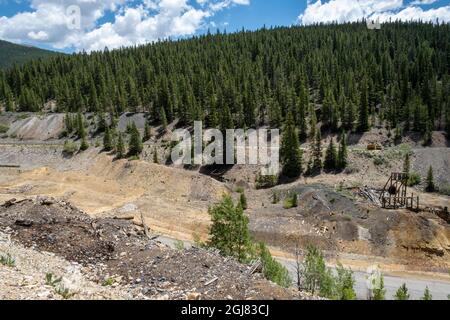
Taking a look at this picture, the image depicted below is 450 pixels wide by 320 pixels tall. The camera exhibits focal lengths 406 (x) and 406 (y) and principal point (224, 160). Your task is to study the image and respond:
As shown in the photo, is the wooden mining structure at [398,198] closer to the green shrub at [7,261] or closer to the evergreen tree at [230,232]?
the evergreen tree at [230,232]

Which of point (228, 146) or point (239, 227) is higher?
point (228, 146)

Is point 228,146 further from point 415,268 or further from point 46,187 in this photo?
point 415,268

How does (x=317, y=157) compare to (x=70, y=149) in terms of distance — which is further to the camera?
(x=70, y=149)

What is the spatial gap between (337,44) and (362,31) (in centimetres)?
3263

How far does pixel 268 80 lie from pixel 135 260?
98.0m

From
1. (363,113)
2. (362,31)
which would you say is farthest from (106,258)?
(362,31)

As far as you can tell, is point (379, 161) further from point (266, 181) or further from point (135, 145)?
point (135, 145)

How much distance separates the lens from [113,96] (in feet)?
354

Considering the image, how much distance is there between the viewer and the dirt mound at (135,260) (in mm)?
13586

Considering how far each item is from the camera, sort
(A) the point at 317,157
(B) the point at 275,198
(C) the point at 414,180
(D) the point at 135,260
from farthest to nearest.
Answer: (A) the point at 317,157, (C) the point at 414,180, (B) the point at 275,198, (D) the point at 135,260

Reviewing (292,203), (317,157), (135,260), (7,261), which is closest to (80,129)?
(317,157)

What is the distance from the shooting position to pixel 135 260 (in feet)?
54.7

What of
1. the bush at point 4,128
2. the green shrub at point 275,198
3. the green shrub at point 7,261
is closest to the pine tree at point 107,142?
the green shrub at point 275,198

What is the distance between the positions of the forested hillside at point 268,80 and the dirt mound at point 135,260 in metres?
59.0
